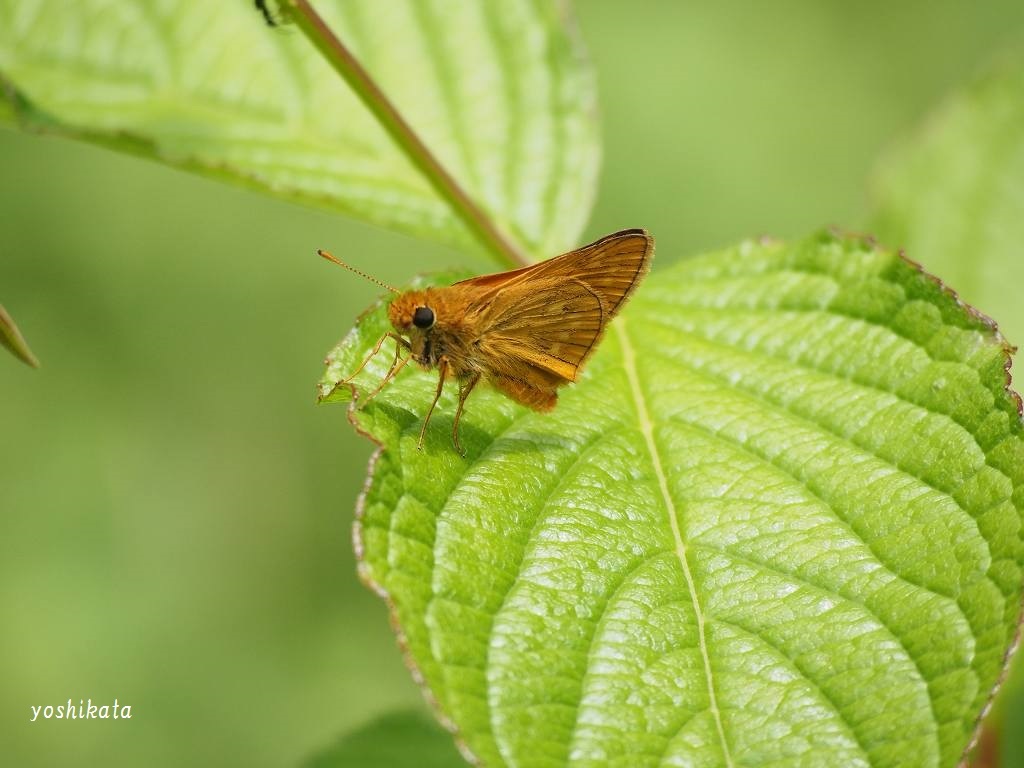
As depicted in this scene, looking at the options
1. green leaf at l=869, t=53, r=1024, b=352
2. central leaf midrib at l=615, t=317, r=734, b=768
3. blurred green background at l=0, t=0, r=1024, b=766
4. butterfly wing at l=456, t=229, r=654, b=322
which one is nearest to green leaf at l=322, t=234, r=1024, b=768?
central leaf midrib at l=615, t=317, r=734, b=768

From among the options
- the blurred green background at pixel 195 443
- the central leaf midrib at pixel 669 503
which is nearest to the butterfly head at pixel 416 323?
the central leaf midrib at pixel 669 503

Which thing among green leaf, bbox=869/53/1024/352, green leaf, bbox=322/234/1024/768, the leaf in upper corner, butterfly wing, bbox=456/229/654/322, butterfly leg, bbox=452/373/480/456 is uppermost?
green leaf, bbox=869/53/1024/352

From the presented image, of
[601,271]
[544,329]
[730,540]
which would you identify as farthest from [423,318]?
[730,540]

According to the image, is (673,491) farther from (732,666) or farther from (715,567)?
(732,666)

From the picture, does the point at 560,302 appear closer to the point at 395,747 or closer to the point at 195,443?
the point at 395,747

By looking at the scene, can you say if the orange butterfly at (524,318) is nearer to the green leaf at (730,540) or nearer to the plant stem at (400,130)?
the green leaf at (730,540)

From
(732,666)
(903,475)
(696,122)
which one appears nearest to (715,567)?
(732,666)

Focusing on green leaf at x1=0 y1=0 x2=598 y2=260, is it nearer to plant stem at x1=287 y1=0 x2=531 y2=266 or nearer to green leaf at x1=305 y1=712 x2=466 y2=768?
plant stem at x1=287 y1=0 x2=531 y2=266
